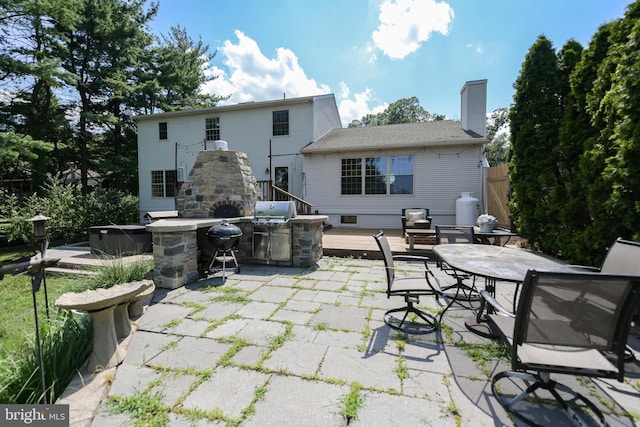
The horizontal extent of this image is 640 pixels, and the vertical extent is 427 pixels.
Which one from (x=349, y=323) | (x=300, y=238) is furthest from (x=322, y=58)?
(x=349, y=323)

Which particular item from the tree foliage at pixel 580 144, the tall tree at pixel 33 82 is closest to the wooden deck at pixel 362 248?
the tree foliage at pixel 580 144

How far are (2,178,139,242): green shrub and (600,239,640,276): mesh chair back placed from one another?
12312 millimetres

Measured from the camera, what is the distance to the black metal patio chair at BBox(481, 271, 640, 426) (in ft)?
4.79

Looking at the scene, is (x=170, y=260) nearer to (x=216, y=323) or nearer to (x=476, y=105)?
(x=216, y=323)

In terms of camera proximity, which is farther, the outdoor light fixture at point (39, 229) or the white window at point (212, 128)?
the white window at point (212, 128)

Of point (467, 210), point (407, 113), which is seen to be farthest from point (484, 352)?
point (407, 113)

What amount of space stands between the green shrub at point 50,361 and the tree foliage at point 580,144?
5.29m

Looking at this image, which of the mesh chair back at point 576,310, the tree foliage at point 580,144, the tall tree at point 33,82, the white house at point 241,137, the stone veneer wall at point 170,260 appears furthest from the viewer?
the white house at point 241,137

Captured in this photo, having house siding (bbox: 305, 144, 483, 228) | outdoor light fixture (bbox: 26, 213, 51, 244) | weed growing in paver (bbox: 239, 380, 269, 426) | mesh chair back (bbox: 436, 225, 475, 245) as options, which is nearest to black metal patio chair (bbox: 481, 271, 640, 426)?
weed growing in paver (bbox: 239, 380, 269, 426)

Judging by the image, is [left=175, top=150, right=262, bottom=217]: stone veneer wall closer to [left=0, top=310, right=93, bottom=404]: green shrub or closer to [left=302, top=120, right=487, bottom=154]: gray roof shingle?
[left=0, top=310, right=93, bottom=404]: green shrub

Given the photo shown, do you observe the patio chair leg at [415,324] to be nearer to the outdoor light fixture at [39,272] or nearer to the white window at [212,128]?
the outdoor light fixture at [39,272]

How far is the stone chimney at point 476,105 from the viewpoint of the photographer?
33.1 feet

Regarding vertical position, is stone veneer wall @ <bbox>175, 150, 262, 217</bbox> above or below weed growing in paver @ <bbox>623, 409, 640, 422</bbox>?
above

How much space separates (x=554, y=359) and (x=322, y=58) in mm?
12477
